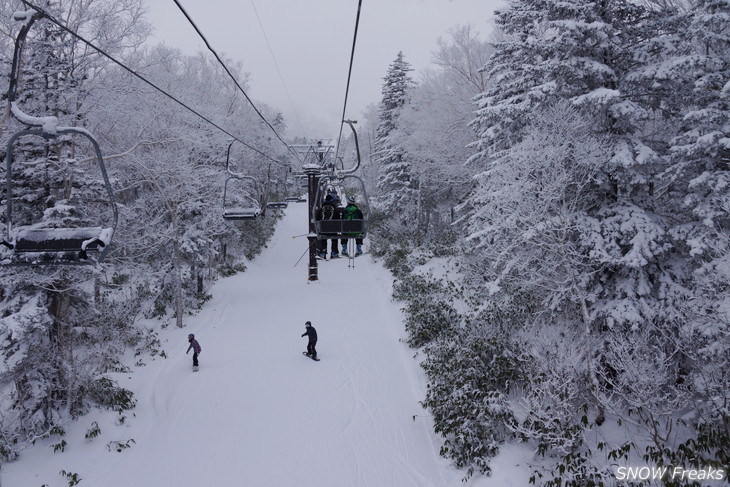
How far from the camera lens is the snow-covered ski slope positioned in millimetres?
9922

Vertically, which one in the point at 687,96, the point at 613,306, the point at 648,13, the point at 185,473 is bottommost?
the point at 185,473

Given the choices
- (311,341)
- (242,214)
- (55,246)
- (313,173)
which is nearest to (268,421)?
(311,341)

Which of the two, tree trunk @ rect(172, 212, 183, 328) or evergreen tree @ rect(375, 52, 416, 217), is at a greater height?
evergreen tree @ rect(375, 52, 416, 217)

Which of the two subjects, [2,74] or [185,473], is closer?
[185,473]

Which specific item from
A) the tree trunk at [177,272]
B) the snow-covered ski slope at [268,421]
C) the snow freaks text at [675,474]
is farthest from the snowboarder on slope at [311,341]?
the snow freaks text at [675,474]

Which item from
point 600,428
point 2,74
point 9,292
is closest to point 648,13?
point 600,428

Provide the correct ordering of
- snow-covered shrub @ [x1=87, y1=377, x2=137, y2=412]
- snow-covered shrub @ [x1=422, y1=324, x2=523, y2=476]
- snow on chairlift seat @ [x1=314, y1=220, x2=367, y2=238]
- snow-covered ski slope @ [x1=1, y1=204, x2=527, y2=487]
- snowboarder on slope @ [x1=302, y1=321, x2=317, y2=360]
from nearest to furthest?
snow-covered shrub @ [x1=422, y1=324, x2=523, y2=476]
snow-covered ski slope @ [x1=1, y1=204, x2=527, y2=487]
snow on chairlift seat @ [x1=314, y1=220, x2=367, y2=238]
snow-covered shrub @ [x1=87, y1=377, x2=137, y2=412]
snowboarder on slope @ [x1=302, y1=321, x2=317, y2=360]

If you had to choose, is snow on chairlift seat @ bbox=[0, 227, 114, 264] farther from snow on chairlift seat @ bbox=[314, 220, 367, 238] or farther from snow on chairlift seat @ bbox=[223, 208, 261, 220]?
snow on chairlift seat @ bbox=[223, 208, 261, 220]

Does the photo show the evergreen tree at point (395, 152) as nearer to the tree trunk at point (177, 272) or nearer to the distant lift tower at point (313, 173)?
the distant lift tower at point (313, 173)

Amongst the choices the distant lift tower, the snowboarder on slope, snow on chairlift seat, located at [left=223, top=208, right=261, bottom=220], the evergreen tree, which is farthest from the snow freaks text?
the evergreen tree

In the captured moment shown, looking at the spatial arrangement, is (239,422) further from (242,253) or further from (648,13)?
(242,253)

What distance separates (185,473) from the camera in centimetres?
1011

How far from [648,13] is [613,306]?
8032mm

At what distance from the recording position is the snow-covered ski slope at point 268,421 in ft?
32.6
